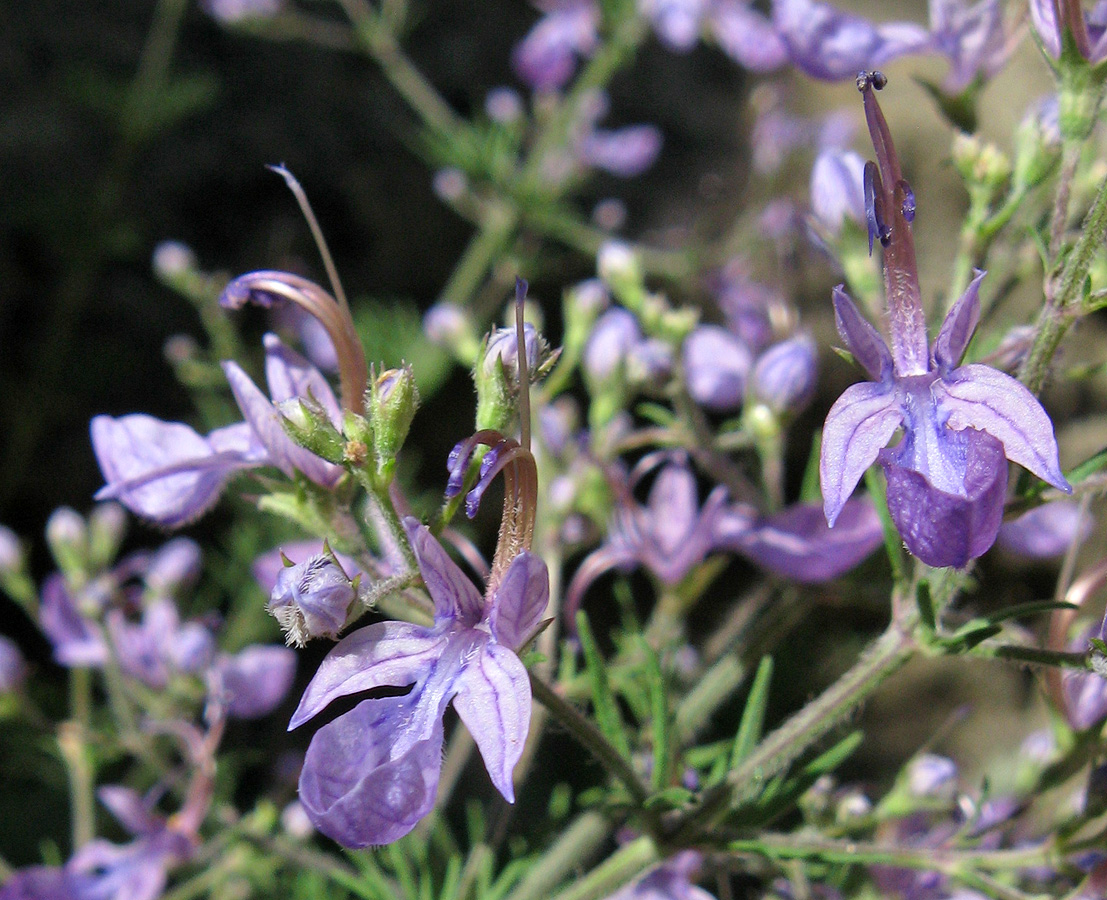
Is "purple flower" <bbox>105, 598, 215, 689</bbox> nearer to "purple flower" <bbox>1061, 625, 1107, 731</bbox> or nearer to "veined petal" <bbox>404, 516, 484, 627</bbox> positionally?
"veined petal" <bbox>404, 516, 484, 627</bbox>

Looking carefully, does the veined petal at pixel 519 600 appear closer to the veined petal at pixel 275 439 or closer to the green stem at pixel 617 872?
the veined petal at pixel 275 439

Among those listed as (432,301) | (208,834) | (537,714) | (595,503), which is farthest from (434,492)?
(537,714)

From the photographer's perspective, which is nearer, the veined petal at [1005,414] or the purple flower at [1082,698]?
the veined petal at [1005,414]

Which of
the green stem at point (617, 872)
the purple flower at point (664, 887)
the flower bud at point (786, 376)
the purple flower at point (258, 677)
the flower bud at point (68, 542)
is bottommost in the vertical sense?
the purple flower at point (664, 887)

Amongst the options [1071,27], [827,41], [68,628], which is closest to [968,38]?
[827,41]

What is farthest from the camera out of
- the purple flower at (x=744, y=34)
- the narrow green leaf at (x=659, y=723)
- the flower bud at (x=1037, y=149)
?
the purple flower at (x=744, y=34)

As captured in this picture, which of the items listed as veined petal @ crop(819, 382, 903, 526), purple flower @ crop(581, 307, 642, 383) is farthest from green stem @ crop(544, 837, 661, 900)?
purple flower @ crop(581, 307, 642, 383)

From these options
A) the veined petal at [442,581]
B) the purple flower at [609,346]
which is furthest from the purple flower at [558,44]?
the veined petal at [442,581]
